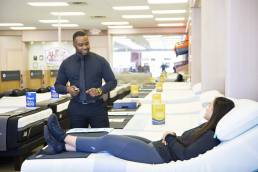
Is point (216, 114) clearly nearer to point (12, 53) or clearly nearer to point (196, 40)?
point (196, 40)

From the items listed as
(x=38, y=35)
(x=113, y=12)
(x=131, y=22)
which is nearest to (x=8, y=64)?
(x=38, y=35)

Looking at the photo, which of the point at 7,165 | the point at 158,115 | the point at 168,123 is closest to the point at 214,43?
the point at 168,123

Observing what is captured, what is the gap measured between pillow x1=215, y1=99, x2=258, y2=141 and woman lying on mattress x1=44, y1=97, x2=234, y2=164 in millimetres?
172

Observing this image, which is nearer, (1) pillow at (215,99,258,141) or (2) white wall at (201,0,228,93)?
(1) pillow at (215,99,258,141)

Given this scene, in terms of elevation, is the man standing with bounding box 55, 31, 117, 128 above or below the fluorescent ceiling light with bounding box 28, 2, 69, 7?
below

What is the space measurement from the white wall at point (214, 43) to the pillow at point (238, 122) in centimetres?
292

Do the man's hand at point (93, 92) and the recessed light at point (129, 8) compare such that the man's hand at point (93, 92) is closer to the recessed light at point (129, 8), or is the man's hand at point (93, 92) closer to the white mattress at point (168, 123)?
the white mattress at point (168, 123)

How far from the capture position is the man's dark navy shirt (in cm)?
381

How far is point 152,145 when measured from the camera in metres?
2.64

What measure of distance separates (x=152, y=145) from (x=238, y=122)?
26.9 inches

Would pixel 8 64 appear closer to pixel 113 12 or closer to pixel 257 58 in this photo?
pixel 113 12

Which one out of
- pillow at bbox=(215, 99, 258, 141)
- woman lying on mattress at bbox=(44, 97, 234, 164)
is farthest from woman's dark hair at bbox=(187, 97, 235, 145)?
pillow at bbox=(215, 99, 258, 141)

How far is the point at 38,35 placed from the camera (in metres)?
17.5

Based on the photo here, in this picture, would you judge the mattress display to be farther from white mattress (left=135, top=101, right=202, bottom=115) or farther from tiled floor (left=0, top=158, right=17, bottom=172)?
tiled floor (left=0, top=158, right=17, bottom=172)
